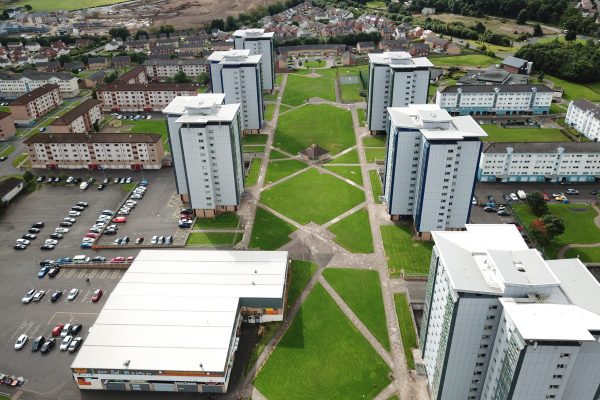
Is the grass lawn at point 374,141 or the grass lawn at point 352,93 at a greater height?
the grass lawn at point 352,93

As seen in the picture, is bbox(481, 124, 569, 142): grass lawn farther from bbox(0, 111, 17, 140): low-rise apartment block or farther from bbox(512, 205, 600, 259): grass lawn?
bbox(0, 111, 17, 140): low-rise apartment block

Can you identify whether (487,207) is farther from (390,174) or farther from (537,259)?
(537,259)

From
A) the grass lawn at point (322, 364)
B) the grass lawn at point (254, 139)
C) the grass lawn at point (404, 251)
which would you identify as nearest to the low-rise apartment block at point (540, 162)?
the grass lawn at point (404, 251)

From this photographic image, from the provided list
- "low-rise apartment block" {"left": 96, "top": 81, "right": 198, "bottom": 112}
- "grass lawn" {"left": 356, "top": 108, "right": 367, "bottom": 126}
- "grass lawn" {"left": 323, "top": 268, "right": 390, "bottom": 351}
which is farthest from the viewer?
"low-rise apartment block" {"left": 96, "top": 81, "right": 198, "bottom": 112}

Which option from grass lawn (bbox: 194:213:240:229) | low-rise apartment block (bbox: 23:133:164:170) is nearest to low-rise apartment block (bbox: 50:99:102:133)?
low-rise apartment block (bbox: 23:133:164:170)

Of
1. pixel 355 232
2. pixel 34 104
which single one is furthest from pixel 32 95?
pixel 355 232

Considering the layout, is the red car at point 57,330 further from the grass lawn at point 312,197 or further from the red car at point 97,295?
the grass lawn at point 312,197

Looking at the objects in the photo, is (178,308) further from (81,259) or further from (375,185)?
(375,185)

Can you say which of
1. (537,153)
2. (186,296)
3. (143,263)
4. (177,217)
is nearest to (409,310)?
(186,296)

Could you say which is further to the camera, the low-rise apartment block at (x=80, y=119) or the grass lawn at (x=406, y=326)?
the low-rise apartment block at (x=80, y=119)
